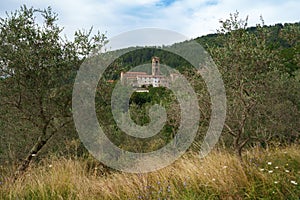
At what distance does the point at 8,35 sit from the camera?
226 inches

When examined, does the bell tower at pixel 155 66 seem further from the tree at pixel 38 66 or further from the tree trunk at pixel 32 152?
the tree trunk at pixel 32 152

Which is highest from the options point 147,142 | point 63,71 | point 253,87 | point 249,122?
point 63,71

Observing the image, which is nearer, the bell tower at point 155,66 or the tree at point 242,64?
the tree at point 242,64

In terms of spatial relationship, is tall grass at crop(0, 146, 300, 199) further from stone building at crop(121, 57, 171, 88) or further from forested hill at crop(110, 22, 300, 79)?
stone building at crop(121, 57, 171, 88)

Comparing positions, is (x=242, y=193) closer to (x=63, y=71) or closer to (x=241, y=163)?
(x=241, y=163)

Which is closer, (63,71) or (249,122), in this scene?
(63,71)

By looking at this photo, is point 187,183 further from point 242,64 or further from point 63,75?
point 63,75

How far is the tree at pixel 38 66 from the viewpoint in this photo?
18.9ft

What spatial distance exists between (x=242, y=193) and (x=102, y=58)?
12.5 ft

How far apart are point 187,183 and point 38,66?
140 inches

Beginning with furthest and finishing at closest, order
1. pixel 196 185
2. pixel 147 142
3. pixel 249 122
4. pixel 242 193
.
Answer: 1. pixel 147 142
2. pixel 249 122
3. pixel 196 185
4. pixel 242 193

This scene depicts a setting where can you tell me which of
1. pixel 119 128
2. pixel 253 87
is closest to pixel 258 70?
pixel 253 87

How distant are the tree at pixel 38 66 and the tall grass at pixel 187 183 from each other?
125 centimetres

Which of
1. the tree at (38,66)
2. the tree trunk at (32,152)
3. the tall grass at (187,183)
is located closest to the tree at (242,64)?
the tall grass at (187,183)
